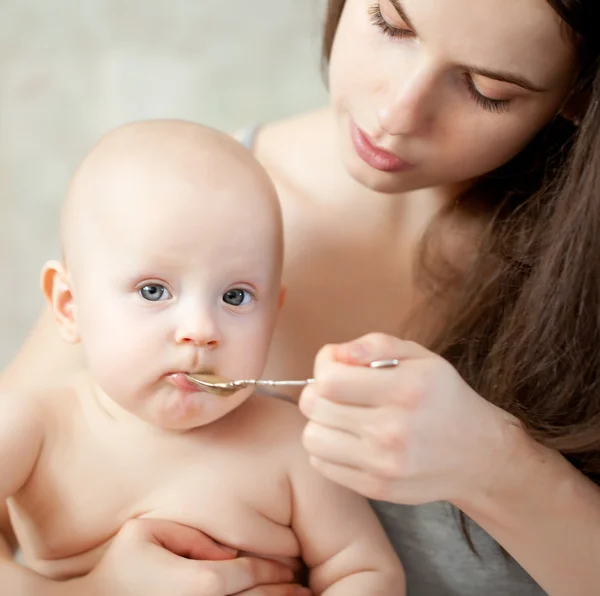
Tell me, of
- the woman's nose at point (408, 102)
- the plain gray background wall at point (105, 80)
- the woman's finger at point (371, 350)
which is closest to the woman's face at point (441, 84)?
the woman's nose at point (408, 102)

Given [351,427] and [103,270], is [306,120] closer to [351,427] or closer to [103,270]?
[103,270]

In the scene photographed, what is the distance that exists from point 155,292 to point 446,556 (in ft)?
1.45

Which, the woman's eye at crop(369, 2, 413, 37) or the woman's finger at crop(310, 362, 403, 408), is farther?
the woman's eye at crop(369, 2, 413, 37)

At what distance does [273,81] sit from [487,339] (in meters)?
0.76

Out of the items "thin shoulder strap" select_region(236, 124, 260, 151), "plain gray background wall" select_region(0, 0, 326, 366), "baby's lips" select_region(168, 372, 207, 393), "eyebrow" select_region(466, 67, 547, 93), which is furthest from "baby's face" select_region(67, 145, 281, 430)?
"plain gray background wall" select_region(0, 0, 326, 366)

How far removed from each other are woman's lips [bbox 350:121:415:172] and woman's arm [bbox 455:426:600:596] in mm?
282

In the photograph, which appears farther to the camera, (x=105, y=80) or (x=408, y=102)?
(x=105, y=80)

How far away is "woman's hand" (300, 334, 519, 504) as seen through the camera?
0.57m

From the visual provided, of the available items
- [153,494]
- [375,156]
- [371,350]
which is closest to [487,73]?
A: [375,156]

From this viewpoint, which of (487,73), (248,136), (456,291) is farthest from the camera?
(248,136)

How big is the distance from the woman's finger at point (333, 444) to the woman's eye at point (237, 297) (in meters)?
0.16

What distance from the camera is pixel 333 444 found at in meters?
0.60

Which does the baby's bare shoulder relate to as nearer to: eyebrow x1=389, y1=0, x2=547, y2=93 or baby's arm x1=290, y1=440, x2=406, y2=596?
baby's arm x1=290, y1=440, x2=406, y2=596

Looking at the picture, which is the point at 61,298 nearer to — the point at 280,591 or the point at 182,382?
the point at 182,382
